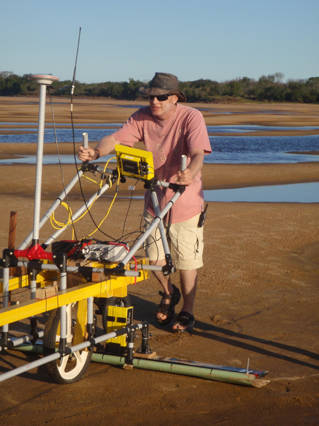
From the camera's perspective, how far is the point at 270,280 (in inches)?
289

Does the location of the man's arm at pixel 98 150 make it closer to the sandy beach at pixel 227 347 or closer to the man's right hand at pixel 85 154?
the man's right hand at pixel 85 154

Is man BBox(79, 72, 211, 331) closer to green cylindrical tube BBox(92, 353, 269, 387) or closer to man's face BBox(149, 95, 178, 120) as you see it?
man's face BBox(149, 95, 178, 120)

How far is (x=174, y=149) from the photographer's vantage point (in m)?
5.27

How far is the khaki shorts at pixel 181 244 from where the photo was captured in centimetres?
539

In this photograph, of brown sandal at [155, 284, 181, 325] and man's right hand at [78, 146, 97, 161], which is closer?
man's right hand at [78, 146, 97, 161]

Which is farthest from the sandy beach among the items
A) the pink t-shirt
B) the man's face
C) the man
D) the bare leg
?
the man's face

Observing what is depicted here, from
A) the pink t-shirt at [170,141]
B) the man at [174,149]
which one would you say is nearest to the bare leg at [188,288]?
the man at [174,149]

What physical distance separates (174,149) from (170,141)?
0.07m

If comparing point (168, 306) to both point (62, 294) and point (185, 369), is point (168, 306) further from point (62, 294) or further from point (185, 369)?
point (62, 294)

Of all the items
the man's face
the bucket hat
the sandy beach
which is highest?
the bucket hat

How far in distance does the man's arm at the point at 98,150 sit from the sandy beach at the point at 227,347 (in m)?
1.49

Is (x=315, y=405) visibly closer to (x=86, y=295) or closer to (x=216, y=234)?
(x=86, y=295)

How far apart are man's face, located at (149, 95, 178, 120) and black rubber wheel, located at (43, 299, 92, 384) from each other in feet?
5.14

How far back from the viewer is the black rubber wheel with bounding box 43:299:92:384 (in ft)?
14.0
